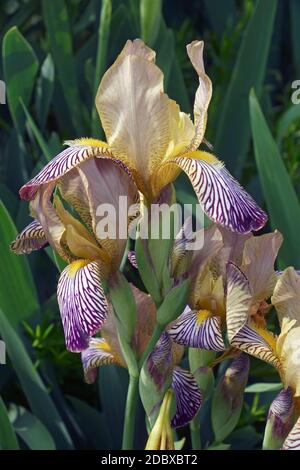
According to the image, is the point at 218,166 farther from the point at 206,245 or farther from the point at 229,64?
the point at 229,64

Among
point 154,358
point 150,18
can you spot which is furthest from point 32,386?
point 150,18

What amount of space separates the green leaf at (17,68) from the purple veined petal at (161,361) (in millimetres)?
658

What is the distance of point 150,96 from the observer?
0.90 metres

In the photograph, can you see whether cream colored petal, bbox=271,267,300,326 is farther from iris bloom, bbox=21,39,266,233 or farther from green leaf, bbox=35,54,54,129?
green leaf, bbox=35,54,54,129

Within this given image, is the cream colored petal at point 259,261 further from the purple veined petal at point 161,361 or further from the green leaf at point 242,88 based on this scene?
the green leaf at point 242,88

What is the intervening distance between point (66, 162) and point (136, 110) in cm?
9

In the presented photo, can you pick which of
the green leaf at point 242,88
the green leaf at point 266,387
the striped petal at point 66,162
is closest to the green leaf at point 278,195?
the green leaf at point 266,387

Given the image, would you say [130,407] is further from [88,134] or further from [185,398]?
[88,134]

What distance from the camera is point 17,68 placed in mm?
1481

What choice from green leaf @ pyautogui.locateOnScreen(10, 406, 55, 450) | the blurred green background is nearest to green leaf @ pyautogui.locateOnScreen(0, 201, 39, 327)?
the blurred green background

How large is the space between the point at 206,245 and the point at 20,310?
0.45 meters

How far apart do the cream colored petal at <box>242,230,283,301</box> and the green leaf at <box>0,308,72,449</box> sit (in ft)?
1.14

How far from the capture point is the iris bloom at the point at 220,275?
0.95m
